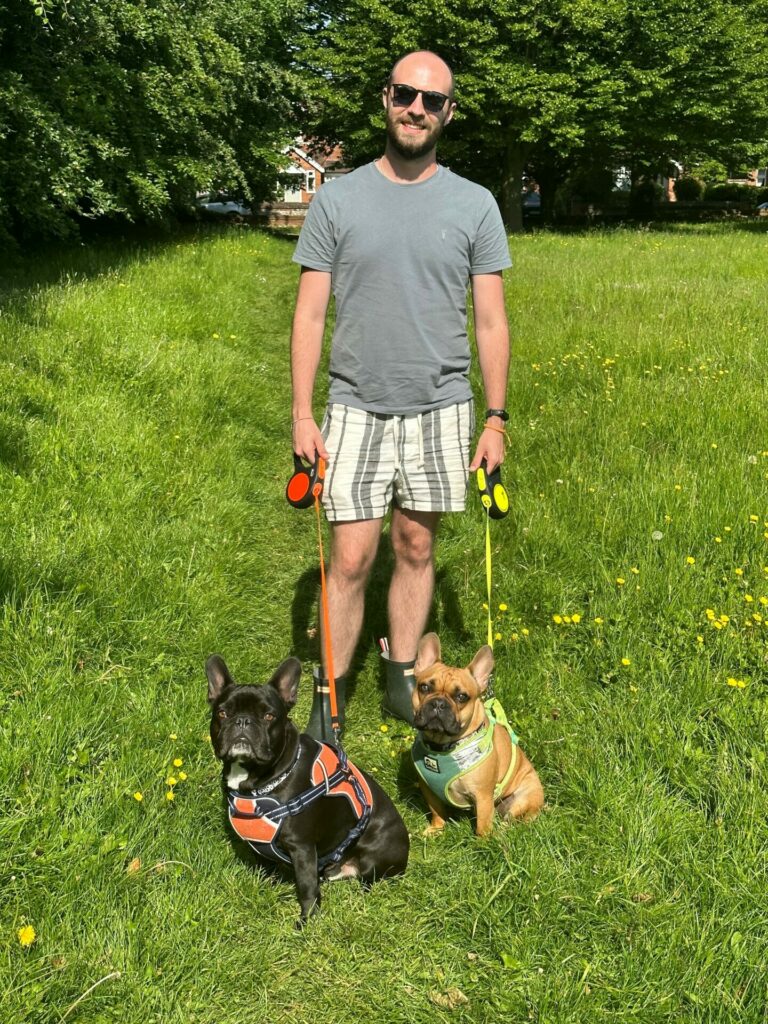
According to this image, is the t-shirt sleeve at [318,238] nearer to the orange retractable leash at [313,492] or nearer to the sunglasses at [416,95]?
the sunglasses at [416,95]

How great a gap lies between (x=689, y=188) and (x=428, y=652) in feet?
172

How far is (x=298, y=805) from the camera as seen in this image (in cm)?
271

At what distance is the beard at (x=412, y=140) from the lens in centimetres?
306

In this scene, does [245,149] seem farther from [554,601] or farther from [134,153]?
[554,601]

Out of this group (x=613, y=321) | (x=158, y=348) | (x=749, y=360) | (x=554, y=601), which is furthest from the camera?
(x=613, y=321)

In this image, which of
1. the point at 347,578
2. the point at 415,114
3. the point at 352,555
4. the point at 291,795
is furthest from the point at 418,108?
the point at 291,795

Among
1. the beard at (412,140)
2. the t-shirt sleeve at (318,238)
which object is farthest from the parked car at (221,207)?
the beard at (412,140)

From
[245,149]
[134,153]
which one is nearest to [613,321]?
[134,153]

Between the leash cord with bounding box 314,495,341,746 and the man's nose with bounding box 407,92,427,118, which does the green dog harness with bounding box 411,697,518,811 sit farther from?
the man's nose with bounding box 407,92,427,118

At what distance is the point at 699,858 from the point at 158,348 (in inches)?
255

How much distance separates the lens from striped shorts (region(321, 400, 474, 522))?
11.1 feet

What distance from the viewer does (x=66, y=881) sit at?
259 cm

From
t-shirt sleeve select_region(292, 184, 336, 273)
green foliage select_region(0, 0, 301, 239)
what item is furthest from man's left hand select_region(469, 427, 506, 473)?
green foliage select_region(0, 0, 301, 239)

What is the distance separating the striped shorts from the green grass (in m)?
1.11
